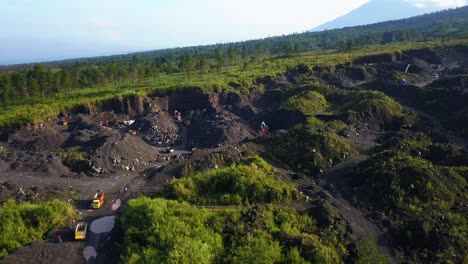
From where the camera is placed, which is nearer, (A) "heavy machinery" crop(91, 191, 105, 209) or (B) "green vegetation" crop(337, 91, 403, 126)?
(A) "heavy machinery" crop(91, 191, 105, 209)

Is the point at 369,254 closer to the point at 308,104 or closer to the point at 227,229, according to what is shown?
the point at 227,229

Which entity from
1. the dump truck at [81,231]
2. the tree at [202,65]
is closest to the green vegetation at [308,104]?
the tree at [202,65]

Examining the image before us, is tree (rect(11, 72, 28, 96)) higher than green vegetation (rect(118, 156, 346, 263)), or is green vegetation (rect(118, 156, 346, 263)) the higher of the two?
tree (rect(11, 72, 28, 96))

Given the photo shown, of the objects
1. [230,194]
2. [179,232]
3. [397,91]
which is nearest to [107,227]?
[179,232]

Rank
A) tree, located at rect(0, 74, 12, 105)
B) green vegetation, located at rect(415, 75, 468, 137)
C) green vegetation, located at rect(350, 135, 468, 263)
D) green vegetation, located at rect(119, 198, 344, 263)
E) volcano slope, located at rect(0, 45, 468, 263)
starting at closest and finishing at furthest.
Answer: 1. green vegetation, located at rect(119, 198, 344, 263)
2. volcano slope, located at rect(0, 45, 468, 263)
3. green vegetation, located at rect(350, 135, 468, 263)
4. green vegetation, located at rect(415, 75, 468, 137)
5. tree, located at rect(0, 74, 12, 105)

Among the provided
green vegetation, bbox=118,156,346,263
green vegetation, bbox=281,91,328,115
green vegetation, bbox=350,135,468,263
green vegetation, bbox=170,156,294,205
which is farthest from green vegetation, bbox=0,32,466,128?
green vegetation, bbox=350,135,468,263

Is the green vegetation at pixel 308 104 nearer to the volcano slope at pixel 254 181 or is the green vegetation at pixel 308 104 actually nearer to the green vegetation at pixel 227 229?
the volcano slope at pixel 254 181

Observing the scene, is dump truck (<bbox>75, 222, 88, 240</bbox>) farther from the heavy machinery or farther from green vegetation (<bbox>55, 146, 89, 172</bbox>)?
green vegetation (<bbox>55, 146, 89, 172</bbox>)

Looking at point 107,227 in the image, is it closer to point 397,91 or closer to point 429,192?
point 429,192
